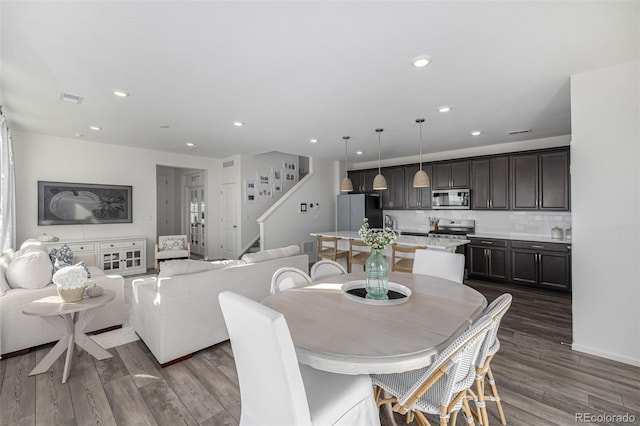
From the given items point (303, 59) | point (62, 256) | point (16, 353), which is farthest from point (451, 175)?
point (16, 353)

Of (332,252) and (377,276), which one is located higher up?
(377,276)

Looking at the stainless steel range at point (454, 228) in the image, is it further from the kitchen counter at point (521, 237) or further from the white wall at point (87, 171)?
the white wall at point (87, 171)

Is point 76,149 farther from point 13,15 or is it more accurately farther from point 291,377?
point 291,377

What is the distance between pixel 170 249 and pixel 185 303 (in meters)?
4.17

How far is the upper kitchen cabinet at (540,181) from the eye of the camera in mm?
4605

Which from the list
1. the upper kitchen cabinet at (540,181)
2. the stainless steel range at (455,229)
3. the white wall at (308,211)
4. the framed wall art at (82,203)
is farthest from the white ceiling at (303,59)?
the white wall at (308,211)

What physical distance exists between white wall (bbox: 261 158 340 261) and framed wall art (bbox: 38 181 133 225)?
2.86 meters

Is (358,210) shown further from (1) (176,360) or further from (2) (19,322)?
(2) (19,322)

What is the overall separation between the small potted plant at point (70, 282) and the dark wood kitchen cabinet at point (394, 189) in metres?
5.78

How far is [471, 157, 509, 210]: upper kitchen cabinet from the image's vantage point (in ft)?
17.0

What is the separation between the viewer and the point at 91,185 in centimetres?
543

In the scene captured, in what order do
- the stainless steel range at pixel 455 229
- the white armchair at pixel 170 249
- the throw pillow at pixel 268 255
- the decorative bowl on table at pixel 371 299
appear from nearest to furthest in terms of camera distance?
the decorative bowl on table at pixel 371 299, the throw pillow at pixel 268 255, the stainless steel range at pixel 455 229, the white armchair at pixel 170 249

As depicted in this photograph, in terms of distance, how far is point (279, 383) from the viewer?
1.10m

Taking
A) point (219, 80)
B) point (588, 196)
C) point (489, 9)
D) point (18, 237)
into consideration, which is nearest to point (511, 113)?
point (588, 196)
